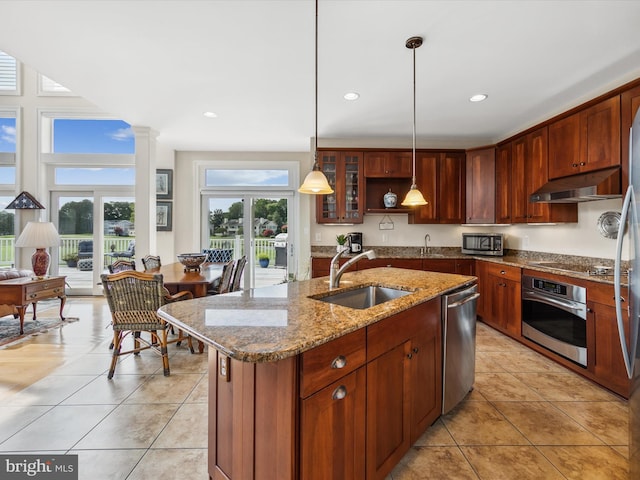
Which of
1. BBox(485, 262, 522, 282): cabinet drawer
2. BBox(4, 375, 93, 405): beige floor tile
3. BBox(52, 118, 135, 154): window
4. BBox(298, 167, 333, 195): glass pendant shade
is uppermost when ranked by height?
BBox(52, 118, 135, 154): window

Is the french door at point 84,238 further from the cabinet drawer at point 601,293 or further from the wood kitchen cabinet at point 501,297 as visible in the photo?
the cabinet drawer at point 601,293

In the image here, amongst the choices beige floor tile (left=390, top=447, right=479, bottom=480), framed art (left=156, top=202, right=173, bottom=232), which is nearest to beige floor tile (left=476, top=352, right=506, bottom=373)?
beige floor tile (left=390, top=447, right=479, bottom=480)

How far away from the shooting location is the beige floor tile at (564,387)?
241 cm

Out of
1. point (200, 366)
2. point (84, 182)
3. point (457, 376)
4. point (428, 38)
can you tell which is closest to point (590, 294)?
point (457, 376)

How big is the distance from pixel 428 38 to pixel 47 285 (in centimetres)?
501

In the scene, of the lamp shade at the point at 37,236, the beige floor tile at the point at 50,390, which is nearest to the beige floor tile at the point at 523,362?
the beige floor tile at the point at 50,390

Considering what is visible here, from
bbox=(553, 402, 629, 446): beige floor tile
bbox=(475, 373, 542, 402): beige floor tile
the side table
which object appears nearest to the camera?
bbox=(553, 402, 629, 446): beige floor tile

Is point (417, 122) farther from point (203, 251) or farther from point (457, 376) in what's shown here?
point (203, 251)

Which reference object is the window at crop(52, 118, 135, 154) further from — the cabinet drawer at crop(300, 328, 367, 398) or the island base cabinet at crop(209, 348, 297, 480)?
the cabinet drawer at crop(300, 328, 367, 398)

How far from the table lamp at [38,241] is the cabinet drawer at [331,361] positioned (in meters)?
4.64

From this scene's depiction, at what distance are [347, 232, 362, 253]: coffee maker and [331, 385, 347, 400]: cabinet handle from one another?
11.4 feet

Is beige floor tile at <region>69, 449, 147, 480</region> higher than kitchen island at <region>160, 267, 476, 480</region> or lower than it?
lower

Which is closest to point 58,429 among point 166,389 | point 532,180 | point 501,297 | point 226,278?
point 166,389

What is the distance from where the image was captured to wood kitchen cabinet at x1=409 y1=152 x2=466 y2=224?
4.64 metres
